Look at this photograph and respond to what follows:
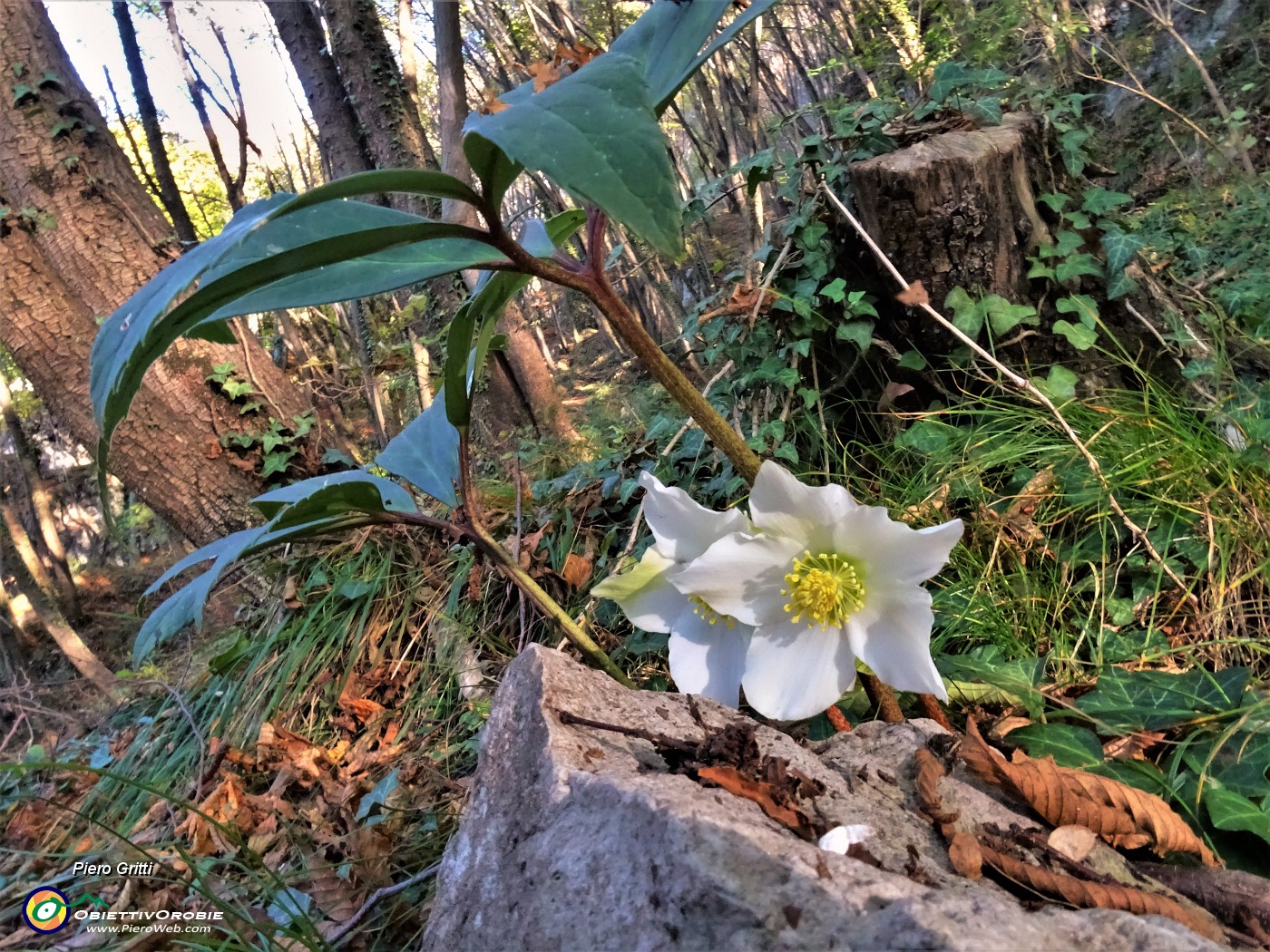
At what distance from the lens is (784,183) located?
1794 millimetres

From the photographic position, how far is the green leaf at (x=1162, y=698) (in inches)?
37.7

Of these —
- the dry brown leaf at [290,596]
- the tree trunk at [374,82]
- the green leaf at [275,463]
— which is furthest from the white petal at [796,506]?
the tree trunk at [374,82]

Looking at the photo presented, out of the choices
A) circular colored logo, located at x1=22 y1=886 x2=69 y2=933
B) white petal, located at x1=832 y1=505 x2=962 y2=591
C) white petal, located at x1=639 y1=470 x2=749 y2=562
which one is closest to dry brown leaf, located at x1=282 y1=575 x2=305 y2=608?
circular colored logo, located at x1=22 y1=886 x2=69 y2=933

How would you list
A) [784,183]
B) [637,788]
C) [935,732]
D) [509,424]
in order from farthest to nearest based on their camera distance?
[509,424]
[784,183]
[935,732]
[637,788]

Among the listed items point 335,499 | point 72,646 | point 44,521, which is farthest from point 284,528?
point 44,521

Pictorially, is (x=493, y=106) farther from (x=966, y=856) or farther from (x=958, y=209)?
(x=966, y=856)

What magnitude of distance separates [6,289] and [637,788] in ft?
10.4

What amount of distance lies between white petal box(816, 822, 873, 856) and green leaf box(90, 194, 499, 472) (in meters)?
0.65

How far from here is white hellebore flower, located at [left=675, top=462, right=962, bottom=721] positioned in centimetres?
79

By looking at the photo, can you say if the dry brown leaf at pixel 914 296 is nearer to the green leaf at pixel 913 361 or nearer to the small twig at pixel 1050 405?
the small twig at pixel 1050 405

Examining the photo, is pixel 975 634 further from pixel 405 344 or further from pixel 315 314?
pixel 315 314

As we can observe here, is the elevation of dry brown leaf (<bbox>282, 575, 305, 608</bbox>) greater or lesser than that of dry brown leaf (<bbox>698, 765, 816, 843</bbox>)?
greater

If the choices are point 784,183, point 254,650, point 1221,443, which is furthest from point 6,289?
point 1221,443

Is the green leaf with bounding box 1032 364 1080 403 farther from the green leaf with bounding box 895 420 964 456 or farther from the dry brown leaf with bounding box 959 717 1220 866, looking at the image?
the dry brown leaf with bounding box 959 717 1220 866
